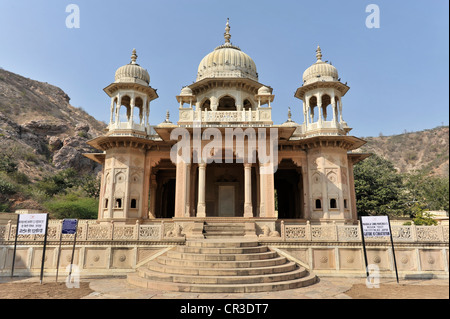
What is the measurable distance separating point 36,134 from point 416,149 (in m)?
94.2

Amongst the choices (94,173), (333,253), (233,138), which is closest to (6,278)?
(233,138)

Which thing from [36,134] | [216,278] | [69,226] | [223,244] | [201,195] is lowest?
[216,278]

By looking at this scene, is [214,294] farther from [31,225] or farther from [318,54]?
[318,54]

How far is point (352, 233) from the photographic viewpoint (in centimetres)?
1336

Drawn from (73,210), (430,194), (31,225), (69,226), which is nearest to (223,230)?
(69,226)

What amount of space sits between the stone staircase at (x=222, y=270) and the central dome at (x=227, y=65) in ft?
44.1

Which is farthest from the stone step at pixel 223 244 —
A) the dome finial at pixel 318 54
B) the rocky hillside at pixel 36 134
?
the rocky hillside at pixel 36 134

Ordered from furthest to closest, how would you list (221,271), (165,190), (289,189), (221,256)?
(289,189), (165,190), (221,256), (221,271)

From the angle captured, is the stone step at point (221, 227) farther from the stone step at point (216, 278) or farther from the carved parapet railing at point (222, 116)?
the carved parapet railing at point (222, 116)

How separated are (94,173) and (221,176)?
45.3 metres
